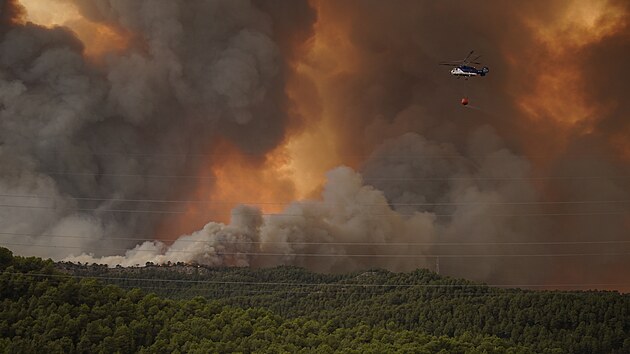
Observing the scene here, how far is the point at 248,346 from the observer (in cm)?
3734

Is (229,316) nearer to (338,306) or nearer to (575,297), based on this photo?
(338,306)

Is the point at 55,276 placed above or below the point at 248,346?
above

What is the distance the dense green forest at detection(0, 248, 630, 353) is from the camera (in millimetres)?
35625

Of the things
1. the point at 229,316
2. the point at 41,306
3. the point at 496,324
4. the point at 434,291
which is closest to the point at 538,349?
the point at 496,324

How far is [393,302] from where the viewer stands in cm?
5012

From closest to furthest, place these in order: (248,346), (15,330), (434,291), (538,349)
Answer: (15,330)
(248,346)
(538,349)
(434,291)

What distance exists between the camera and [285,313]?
4862 cm

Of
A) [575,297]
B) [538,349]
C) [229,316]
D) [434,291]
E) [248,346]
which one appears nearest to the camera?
[248,346]

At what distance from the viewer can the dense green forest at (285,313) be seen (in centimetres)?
3562

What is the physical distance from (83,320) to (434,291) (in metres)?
22.3

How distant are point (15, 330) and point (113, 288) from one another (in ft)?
19.5

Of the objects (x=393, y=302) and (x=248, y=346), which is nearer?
(x=248, y=346)

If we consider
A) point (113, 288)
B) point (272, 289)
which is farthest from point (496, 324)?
point (113, 288)

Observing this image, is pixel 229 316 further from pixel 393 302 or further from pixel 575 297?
pixel 575 297
